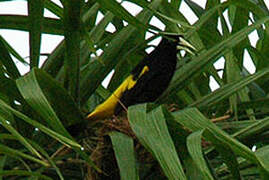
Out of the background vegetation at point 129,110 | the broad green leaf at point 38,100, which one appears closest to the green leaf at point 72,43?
the background vegetation at point 129,110

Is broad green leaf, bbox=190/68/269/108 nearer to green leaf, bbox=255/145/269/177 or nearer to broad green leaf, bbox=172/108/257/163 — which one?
broad green leaf, bbox=172/108/257/163

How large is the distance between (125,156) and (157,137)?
143 millimetres

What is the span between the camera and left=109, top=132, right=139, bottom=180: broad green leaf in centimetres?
110

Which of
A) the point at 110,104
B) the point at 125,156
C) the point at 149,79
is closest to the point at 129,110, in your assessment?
the point at 125,156

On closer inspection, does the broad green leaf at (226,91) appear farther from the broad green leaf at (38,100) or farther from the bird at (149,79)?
the broad green leaf at (38,100)

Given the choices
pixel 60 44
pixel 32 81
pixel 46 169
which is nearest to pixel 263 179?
pixel 32 81

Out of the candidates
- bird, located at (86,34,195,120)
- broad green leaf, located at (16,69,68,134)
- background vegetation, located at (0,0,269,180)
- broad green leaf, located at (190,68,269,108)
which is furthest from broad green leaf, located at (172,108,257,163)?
bird, located at (86,34,195,120)

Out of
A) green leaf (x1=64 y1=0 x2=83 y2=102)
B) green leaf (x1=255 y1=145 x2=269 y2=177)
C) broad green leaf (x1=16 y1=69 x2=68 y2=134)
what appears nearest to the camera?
green leaf (x1=255 y1=145 x2=269 y2=177)

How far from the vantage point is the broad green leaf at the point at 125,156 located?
3.60 ft

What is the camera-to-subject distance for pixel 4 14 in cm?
140

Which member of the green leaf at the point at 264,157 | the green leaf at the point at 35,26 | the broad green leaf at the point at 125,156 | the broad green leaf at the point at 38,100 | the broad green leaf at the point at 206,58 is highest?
the green leaf at the point at 35,26

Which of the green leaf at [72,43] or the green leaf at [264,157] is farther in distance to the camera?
the green leaf at [72,43]

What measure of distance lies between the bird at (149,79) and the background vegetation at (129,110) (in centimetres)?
5

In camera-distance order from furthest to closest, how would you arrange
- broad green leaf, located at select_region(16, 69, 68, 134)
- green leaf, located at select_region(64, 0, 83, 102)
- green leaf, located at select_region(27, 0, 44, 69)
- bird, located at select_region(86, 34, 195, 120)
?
bird, located at select_region(86, 34, 195, 120), green leaf, located at select_region(27, 0, 44, 69), green leaf, located at select_region(64, 0, 83, 102), broad green leaf, located at select_region(16, 69, 68, 134)
